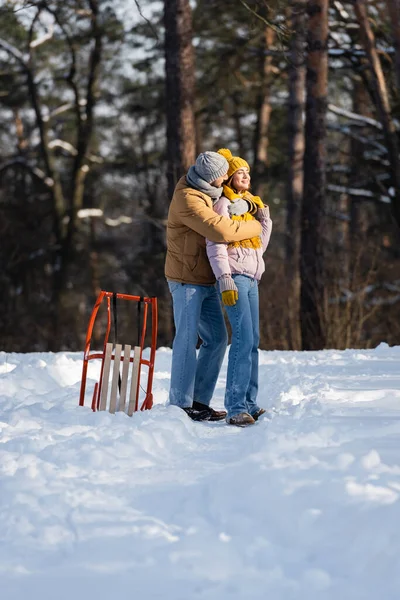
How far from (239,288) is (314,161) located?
7.74 metres

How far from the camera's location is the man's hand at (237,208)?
20.3 ft

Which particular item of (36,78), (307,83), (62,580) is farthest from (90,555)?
(36,78)

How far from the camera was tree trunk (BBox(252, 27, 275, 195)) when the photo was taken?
66.9 feet

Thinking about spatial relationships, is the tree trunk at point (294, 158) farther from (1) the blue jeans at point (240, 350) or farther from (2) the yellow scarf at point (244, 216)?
(1) the blue jeans at point (240, 350)

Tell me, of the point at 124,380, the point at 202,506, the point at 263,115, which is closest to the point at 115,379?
the point at 124,380

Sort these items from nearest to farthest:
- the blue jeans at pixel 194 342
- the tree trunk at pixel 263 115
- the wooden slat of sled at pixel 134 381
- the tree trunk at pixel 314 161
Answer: the blue jeans at pixel 194 342, the wooden slat of sled at pixel 134 381, the tree trunk at pixel 314 161, the tree trunk at pixel 263 115

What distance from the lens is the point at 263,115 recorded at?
23.2 meters

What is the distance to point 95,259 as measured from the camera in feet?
92.9

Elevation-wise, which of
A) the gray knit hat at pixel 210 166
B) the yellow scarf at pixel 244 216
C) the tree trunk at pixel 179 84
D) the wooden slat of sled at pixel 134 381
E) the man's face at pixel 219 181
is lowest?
the wooden slat of sled at pixel 134 381

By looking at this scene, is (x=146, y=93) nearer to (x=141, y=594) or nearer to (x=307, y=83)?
(x=307, y=83)

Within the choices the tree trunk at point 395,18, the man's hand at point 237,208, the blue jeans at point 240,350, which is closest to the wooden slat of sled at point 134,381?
the blue jeans at point 240,350

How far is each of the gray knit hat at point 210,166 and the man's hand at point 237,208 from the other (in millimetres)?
222

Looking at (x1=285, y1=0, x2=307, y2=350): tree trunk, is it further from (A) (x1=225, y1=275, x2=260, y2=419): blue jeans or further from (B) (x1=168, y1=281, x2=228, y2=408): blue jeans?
(A) (x1=225, y1=275, x2=260, y2=419): blue jeans

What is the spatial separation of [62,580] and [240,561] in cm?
71
